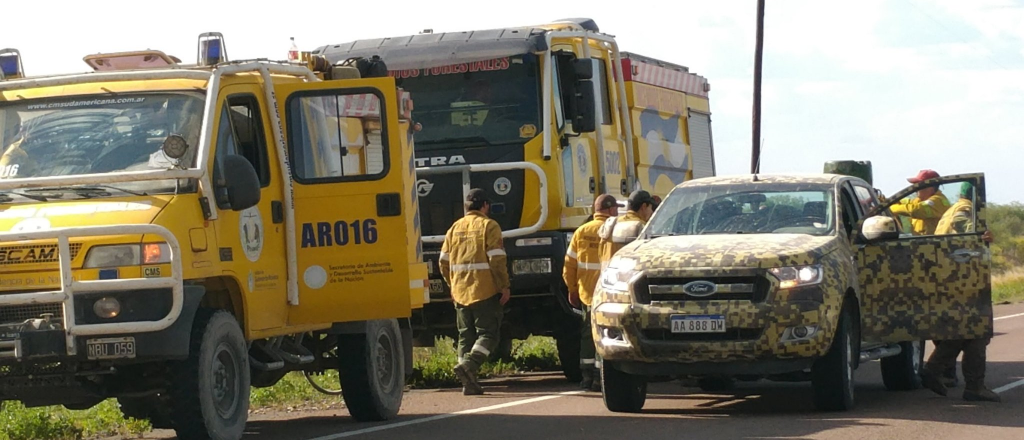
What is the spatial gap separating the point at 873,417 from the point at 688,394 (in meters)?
2.49

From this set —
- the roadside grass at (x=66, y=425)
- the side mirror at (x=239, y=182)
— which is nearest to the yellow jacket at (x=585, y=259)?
the roadside grass at (x=66, y=425)

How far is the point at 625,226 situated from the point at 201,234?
4069 mm

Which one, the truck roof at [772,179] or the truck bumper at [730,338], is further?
the truck roof at [772,179]

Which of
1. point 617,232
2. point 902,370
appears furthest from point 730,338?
point 902,370

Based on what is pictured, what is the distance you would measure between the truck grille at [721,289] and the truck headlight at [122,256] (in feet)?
12.0

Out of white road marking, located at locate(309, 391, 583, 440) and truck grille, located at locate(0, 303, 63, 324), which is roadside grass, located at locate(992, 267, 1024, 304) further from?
truck grille, located at locate(0, 303, 63, 324)

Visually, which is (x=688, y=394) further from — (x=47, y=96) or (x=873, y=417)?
(x=47, y=96)

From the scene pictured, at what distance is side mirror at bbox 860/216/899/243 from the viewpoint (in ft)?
38.7

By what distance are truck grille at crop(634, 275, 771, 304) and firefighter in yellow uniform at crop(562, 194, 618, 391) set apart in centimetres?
221

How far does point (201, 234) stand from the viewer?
9594mm

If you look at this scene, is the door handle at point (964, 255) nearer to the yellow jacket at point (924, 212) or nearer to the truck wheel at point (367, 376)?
the yellow jacket at point (924, 212)

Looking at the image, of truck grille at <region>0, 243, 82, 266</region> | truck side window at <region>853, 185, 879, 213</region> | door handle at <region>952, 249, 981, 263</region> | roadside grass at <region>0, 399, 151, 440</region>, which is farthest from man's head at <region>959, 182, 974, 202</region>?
truck grille at <region>0, 243, 82, 266</region>

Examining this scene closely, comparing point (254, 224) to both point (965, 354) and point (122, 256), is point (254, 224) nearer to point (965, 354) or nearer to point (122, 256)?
point (122, 256)

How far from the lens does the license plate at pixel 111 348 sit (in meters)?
9.08
